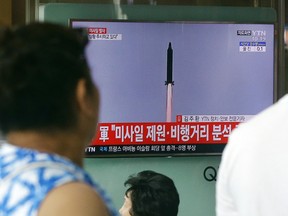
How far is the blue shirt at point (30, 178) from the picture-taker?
4.08 feet

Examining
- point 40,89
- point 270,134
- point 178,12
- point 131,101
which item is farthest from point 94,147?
point 40,89

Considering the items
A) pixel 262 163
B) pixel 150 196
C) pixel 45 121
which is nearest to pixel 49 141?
pixel 45 121

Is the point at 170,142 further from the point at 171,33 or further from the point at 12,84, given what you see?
the point at 12,84

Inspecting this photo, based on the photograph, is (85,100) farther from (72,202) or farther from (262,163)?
(262,163)

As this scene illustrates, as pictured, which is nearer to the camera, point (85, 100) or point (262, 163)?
point (85, 100)

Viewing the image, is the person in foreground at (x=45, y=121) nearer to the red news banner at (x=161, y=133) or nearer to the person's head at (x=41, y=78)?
the person's head at (x=41, y=78)

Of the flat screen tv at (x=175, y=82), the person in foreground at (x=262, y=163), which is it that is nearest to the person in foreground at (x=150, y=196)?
the flat screen tv at (x=175, y=82)

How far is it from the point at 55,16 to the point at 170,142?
40.5 inches

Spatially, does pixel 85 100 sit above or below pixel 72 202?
above

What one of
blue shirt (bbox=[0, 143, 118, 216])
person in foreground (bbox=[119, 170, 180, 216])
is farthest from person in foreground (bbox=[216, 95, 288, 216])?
person in foreground (bbox=[119, 170, 180, 216])

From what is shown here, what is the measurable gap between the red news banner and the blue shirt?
101 inches

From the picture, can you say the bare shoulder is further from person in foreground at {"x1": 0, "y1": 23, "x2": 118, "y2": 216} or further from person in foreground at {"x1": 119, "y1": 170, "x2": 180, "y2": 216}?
person in foreground at {"x1": 119, "y1": 170, "x2": 180, "y2": 216}

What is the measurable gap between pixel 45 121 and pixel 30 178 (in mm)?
120

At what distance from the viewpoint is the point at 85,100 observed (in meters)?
1.33
